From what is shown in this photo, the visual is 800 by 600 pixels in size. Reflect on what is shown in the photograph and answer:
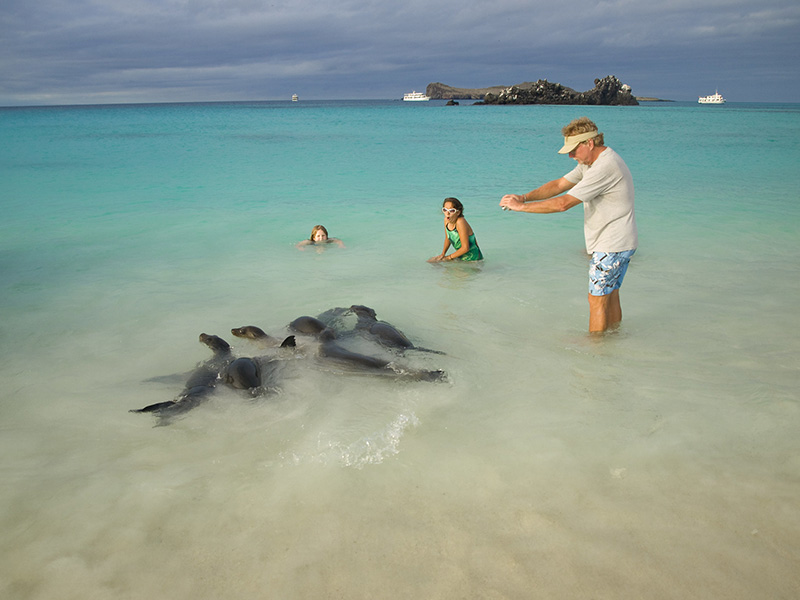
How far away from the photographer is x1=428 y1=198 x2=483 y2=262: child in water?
7.82 m

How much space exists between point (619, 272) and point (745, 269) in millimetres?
3975

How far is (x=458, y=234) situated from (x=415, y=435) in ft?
15.8

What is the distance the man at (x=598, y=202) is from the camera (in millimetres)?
4711

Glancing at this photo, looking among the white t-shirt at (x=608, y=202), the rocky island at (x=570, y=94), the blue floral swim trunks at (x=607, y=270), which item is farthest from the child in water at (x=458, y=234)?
the rocky island at (x=570, y=94)

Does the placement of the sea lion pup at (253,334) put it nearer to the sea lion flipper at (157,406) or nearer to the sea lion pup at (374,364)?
the sea lion pup at (374,364)

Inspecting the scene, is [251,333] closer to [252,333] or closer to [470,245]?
[252,333]

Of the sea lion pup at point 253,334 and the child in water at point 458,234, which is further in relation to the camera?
the child in water at point 458,234

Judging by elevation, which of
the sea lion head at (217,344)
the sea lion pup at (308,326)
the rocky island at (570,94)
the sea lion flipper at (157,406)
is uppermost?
the rocky island at (570,94)

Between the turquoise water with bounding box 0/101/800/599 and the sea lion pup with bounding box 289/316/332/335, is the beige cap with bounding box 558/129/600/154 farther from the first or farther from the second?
the sea lion pup with bounding box 289/316/332/335

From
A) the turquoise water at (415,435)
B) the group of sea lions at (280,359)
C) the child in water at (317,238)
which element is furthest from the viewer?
the child in water at (317,238)

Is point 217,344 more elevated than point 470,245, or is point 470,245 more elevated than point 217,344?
point 470,245

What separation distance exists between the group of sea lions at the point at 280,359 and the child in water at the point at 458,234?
8.67 feet

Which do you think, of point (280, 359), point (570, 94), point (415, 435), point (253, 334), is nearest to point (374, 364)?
point (280, 359)

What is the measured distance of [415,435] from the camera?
3801 millimetres
